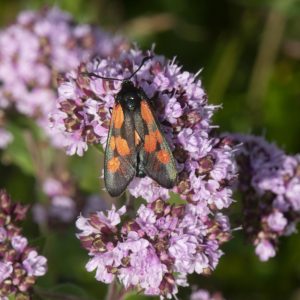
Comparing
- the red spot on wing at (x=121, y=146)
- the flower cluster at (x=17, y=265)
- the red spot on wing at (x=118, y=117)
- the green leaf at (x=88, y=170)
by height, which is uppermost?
the green leaf at (x=88, y=170)

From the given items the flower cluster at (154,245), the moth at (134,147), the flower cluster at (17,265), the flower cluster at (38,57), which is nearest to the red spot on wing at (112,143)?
the moth at (134,147)

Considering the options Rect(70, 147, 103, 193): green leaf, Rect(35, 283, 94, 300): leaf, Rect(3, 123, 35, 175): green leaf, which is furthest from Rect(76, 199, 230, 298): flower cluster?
Rect(3, 123, 35, 175): green leaf

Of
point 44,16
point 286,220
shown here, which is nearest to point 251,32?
point 44,16

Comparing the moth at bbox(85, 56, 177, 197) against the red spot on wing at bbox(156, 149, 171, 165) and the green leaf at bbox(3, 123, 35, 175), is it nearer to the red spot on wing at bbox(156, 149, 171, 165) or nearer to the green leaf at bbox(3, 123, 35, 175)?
the red spot on wing at bbox(156, 149, 171, 165)

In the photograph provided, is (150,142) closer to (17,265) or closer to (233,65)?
(17,265)

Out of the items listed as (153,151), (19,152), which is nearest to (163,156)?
(153,151)

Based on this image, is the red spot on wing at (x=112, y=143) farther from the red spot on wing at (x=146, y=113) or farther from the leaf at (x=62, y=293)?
the leaf at (x=62, y=293)
